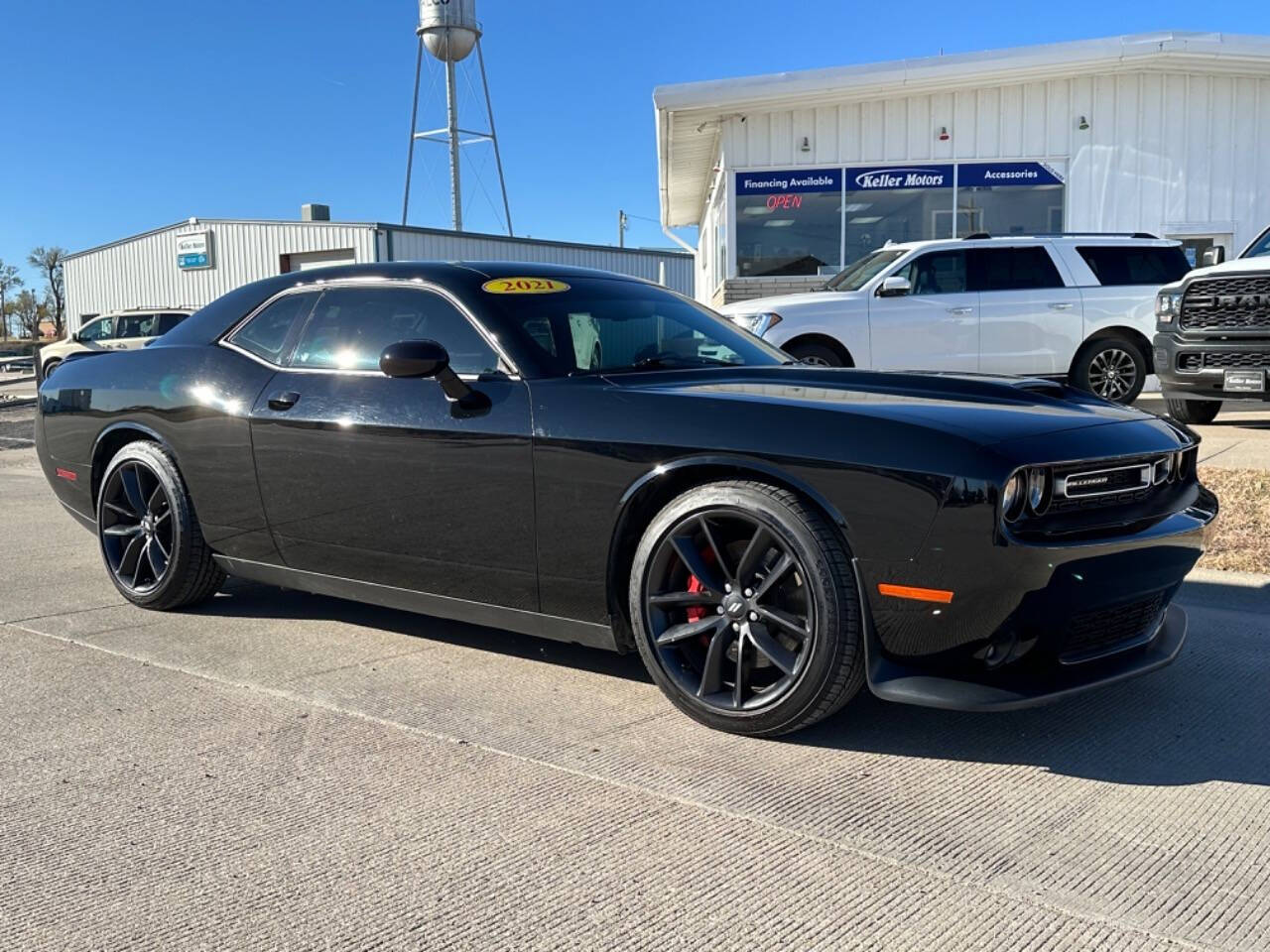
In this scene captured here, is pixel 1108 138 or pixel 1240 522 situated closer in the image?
pixel 1240 522

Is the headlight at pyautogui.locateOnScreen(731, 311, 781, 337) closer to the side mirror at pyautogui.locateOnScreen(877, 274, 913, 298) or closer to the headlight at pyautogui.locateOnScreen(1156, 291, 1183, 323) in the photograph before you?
the side mirror at pyautogui.locateOnScreen(877, 274, 913, 298)

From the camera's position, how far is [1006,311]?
10297mm

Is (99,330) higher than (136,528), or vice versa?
(99,330)

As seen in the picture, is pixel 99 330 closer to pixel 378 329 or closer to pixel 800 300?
pixel 800 300

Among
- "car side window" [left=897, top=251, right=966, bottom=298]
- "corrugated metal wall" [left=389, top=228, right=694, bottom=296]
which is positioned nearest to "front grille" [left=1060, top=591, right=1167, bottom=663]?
"car side window" [left=897, top=251, right=966, bottom=298]

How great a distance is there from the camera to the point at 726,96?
50.9 ft

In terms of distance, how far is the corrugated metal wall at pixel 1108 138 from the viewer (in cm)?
1570

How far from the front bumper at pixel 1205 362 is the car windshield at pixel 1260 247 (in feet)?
4.06

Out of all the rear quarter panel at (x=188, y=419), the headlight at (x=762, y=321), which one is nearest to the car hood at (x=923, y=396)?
the rear quarter panel at (x=188, y=419)

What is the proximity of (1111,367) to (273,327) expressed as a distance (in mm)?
8524

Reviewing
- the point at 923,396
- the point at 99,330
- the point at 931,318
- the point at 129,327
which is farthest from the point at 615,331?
the point at 99,330

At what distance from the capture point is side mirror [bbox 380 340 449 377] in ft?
11.4

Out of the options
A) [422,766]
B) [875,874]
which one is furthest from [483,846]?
[875,874]

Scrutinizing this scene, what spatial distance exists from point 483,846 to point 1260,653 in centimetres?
302
